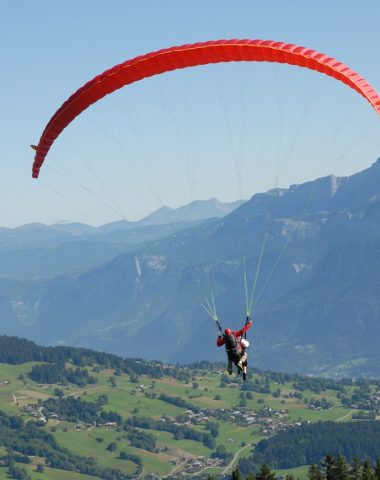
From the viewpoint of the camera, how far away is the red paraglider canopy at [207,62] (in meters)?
51.5

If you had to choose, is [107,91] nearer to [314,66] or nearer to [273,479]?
[314,66]

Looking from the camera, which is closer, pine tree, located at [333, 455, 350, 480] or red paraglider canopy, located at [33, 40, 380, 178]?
red paraglider canopy, located at [33, 40, 380, 178]

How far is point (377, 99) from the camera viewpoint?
49562 millimetres

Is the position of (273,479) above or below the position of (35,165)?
below

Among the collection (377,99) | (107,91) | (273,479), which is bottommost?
(273,479)

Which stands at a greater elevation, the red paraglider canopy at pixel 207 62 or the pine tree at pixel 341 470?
the red paraglider canopy at pixel 207 62

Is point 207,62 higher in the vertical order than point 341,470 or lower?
higher

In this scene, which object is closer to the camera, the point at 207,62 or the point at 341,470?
the point at 207,62

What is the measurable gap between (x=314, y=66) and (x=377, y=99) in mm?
4267

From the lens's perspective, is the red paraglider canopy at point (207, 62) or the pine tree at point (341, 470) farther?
the pine tree at point (341, 470)

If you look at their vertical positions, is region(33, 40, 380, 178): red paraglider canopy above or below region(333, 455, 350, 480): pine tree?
above

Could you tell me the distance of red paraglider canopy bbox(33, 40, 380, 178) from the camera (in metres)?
51.5

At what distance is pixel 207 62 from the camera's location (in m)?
54.3

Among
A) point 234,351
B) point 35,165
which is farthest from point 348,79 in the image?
point 35,165
